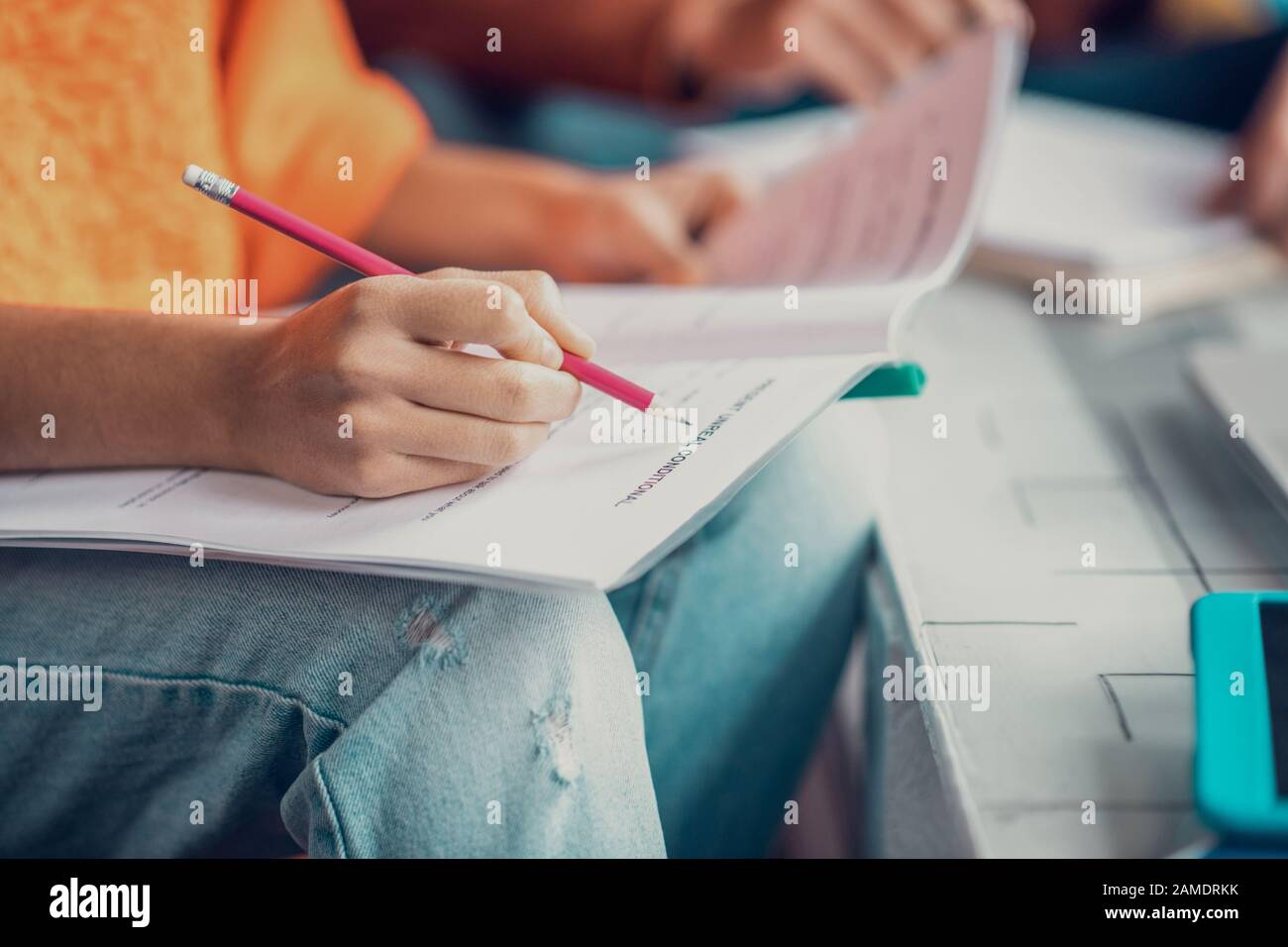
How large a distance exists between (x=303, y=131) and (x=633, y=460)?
46cm

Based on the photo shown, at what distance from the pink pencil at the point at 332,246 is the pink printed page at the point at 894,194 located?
6.9 inches

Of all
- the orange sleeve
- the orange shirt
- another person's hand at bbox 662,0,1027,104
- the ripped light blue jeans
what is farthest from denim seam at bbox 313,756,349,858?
another person's hand at bbox 662,0,1027,104

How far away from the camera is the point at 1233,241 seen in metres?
0.68

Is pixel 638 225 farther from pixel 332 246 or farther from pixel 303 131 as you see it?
pixel 332 246

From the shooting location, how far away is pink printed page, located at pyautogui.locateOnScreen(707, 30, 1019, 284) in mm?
516

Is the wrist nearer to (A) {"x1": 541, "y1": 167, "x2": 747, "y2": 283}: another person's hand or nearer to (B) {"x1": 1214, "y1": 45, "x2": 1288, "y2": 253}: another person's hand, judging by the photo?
(A) {"x1": 541, "y1": 167, "x2": 747, "y2": 283}: another person's hand

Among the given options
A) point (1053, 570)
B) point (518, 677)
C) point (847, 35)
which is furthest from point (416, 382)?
point (847, 35)

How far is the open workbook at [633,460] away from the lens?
1.04 ft

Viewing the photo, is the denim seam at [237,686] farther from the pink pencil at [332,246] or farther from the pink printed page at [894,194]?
the pink printed page at [894,194]

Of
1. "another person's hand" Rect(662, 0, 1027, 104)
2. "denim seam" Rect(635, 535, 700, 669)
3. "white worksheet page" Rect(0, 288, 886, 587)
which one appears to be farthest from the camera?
"another person's hand" Rect(662, 0, 1027, 104)

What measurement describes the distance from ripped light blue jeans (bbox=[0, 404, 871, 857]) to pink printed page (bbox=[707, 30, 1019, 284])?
0.15 m

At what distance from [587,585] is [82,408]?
0.23 meters

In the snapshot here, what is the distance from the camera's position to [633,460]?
362mm

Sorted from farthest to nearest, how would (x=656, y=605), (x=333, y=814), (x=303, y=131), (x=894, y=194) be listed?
(x=303, y=131)
(x=894, y=194)
(x=656, y=605)
(x=333, y=814)
